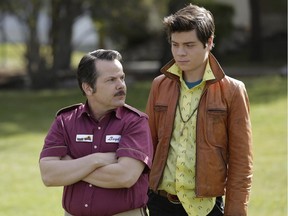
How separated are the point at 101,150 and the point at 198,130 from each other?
63 centimetres

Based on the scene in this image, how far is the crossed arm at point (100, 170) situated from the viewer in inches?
152

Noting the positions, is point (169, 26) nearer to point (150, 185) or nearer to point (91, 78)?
point (91, 78)

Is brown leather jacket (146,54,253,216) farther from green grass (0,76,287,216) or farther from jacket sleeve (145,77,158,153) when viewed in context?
green grass (0,76,287,216)

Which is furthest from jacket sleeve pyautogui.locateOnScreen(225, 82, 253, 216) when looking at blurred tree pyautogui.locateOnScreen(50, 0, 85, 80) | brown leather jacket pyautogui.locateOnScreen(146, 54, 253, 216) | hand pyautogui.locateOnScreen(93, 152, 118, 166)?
blurred tree pyautogui.locateOnScreen(50, 0, 85, 80)

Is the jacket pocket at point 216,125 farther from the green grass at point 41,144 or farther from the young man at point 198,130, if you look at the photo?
the green grass at point 41,144

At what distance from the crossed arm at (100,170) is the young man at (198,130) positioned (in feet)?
1.60

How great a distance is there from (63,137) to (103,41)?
2926 centimetres

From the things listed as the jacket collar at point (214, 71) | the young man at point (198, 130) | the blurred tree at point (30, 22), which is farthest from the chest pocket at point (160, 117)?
the blurred tree at point (30, 22)

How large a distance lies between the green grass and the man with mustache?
4576 millimetres

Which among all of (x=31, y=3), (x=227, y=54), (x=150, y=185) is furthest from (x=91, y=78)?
(x=227, y=54)

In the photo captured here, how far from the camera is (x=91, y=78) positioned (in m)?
3.96

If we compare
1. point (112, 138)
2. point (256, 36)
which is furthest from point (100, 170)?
point (256, 36)

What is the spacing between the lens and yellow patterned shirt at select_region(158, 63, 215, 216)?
4348 millimetres

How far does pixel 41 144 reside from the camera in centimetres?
1414
